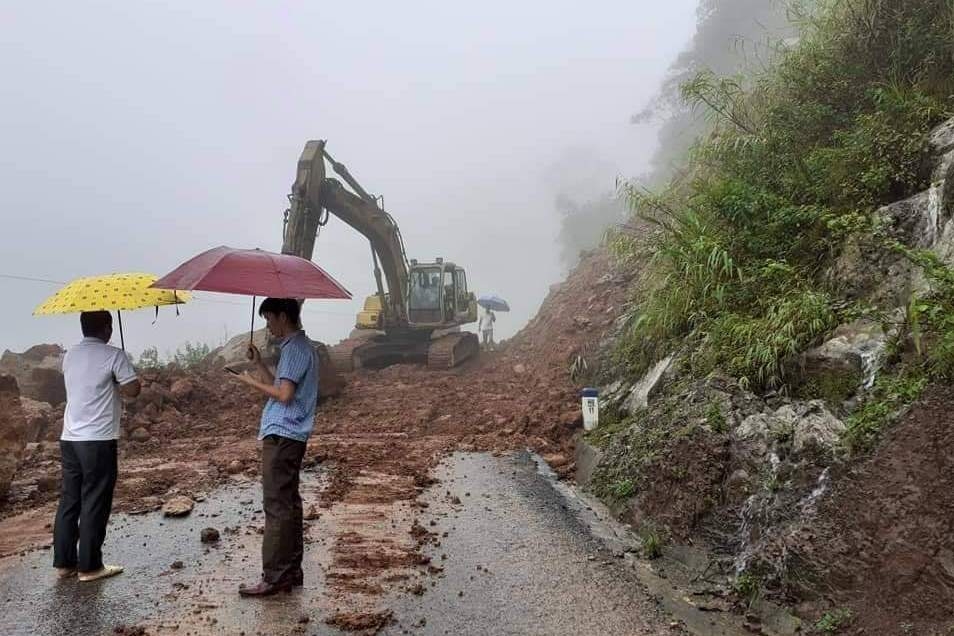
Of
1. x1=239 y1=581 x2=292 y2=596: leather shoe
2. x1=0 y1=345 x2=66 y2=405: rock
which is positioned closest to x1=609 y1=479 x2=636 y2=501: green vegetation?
x1=239 y1=581 x2=292 y2=596: leather shoe

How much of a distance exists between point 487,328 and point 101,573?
20.8m

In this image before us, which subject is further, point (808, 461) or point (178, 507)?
point (178, 507)

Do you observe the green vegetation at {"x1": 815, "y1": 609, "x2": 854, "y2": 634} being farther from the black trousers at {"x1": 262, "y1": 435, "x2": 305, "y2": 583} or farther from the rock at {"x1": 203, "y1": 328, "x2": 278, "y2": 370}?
the rock at {"x1": 203, "y1": 328, "x2": 278, "y2": 370}

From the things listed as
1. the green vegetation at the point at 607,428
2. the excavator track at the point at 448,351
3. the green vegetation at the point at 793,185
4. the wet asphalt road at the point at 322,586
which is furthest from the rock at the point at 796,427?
the excavator track at the point at 448,351

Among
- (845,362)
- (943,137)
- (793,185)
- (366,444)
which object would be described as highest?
(943,137)

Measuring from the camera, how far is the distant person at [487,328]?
2430 centimetres

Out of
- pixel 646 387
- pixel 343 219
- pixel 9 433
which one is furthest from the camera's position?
pixel 343 219

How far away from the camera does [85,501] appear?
14.6 feet

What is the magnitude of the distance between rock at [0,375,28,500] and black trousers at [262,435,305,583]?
392cm

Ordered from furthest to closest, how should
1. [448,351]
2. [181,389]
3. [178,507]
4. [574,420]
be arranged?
[448,351], [181,389], [574,420], [178,507]

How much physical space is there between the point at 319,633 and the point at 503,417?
22.2ft

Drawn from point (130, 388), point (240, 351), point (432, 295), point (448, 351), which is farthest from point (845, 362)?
point (240, 351)

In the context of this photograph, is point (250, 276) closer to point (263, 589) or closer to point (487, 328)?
point (263, 589)

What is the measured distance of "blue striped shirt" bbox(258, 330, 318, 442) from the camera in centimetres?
418
